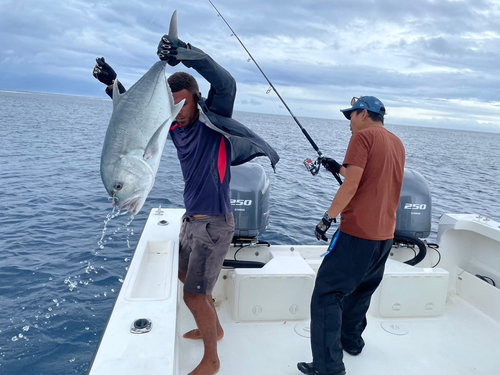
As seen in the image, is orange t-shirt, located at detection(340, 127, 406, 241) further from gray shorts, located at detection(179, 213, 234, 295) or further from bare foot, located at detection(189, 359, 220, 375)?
bare foot, located at detection(189, 359, 220, 375)

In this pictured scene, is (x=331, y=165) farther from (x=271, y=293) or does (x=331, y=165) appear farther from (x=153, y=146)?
(x=153, y=146)

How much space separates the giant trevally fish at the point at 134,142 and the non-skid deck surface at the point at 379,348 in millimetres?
1562

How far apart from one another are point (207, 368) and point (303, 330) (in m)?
0.98

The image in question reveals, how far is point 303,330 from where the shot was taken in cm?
310

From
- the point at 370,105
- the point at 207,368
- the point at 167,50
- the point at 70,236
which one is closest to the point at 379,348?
the point at 207,368

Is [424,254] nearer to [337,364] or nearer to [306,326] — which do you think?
[306,326]

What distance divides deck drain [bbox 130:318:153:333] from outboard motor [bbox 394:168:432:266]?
2.81 m

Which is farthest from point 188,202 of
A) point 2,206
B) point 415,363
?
point 2,206

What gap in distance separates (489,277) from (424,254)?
0.69 metres

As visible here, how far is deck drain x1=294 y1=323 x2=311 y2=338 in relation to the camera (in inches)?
120

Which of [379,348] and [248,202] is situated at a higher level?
[248,202]

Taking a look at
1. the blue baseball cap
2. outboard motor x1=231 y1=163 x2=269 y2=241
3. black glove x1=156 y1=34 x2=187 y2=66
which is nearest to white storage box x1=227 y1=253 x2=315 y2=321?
outboard motor x1=231 y1=163 x2=269 y2=241

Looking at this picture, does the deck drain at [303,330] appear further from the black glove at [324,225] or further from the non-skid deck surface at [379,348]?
the black glove at [324,225]

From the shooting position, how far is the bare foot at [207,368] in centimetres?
239
